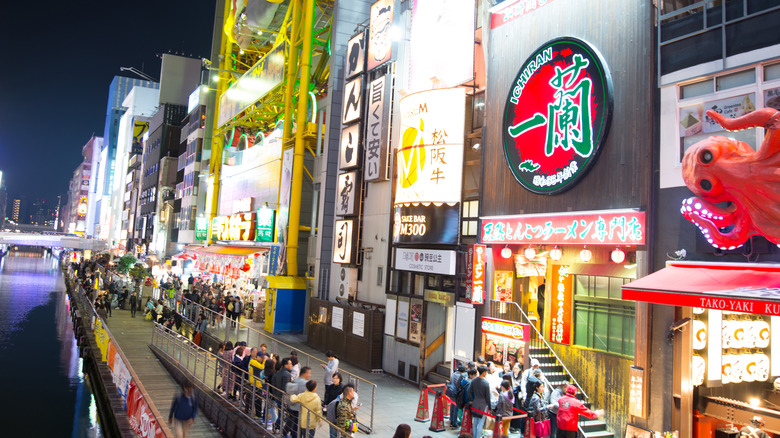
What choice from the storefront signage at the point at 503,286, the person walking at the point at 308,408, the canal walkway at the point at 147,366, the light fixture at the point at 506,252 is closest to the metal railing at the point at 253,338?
the canal walkway at the point at 147,366

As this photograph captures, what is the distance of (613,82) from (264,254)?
25166 mm

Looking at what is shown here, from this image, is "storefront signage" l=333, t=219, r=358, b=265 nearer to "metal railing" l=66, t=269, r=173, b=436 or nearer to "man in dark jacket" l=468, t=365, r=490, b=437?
A: "metal railing" l=66, t=269, r=173, b=436

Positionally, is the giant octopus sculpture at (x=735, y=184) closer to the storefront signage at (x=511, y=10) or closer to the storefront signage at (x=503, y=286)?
the storefront signage at (x=503, y=286)

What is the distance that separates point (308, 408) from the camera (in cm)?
1043

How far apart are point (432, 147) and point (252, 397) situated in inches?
377

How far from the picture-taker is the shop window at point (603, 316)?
1462 cm

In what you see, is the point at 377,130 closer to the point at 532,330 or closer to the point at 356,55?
the point at 356,55

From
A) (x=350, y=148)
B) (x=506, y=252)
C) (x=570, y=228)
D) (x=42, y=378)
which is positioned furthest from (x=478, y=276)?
(x=42, y=378)

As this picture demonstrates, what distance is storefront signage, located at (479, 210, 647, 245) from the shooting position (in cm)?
1183

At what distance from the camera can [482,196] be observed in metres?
16.6

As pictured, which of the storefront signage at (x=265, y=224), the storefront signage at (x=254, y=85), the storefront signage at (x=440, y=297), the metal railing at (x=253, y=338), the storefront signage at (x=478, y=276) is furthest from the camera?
the storefront signage at (x=254, y=85)

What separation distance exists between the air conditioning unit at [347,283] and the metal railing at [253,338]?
3186 mm

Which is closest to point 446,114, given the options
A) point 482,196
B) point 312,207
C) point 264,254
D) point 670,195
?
point 482,196

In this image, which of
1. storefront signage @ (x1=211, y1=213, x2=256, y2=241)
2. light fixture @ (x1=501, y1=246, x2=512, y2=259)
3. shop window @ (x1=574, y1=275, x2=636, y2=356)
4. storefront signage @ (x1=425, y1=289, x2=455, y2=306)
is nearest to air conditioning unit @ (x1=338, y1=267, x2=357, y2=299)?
storefront signage @ (x1=425, y1=289, x2=455, y2=306)
